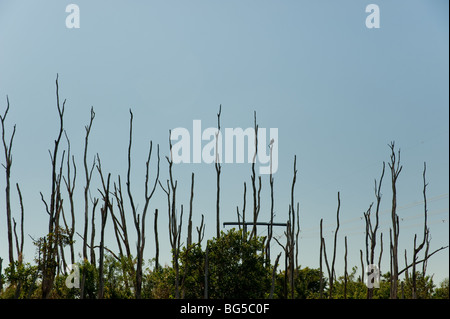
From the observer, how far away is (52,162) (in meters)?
15.9

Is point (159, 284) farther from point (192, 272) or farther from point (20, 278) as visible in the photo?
point (20, 278)

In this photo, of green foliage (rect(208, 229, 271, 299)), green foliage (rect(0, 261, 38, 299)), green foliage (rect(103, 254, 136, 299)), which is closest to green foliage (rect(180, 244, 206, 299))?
green foliage (rect(208, 229, 271, 299))

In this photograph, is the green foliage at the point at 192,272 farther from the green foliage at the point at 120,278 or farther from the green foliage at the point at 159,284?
the green foliage at the point at 120,278

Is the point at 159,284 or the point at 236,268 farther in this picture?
the point at 159,284

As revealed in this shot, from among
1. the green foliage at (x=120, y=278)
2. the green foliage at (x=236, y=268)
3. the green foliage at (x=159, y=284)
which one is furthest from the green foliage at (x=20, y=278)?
the green foliage at (x=236, y=268)

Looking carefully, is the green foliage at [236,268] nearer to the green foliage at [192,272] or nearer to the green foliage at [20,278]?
the green foliage at [192,272]

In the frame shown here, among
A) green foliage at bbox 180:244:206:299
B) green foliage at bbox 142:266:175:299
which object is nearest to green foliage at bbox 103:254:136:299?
green foliage at bbox 142:266:175:299

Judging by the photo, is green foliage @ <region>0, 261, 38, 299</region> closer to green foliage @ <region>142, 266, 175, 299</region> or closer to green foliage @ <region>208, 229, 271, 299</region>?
green foliage @ <region>142, 266, 175, 299</region>

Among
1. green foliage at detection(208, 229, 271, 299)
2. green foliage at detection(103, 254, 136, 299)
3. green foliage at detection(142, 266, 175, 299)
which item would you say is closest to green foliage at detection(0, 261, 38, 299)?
green foliage at detection(103, 254, 136, 299)

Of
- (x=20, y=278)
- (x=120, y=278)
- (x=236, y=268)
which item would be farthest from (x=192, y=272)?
(x=20, y=278)

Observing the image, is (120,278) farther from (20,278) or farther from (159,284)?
(20,278)

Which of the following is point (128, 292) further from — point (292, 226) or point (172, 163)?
point (292, 226)

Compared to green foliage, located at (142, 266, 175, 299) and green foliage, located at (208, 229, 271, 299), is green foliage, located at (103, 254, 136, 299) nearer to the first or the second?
green foliage, located at (142, 266, 175, 299)
